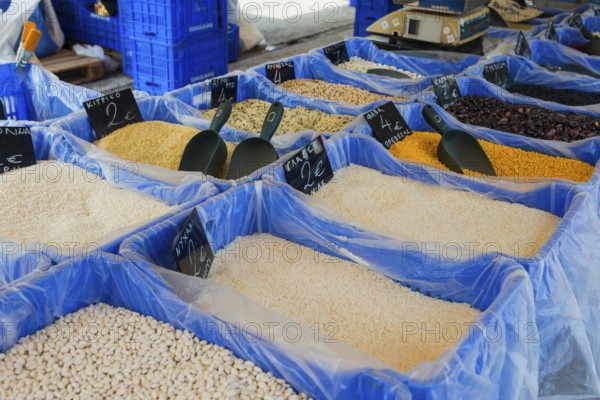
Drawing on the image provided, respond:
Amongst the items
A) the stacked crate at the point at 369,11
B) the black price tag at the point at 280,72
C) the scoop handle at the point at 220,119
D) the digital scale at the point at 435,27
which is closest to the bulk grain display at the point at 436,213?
the scoop handle at the point at 220,119

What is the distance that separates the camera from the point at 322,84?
277cm

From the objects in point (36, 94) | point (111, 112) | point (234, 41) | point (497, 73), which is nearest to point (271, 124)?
point (111, 112)

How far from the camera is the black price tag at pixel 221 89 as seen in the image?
7.88 feet

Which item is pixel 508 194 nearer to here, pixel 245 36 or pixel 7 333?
pixel 7 333

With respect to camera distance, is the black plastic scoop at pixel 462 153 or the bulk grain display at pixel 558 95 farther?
the bulk grain display at pixel 558 95

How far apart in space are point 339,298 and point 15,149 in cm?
107

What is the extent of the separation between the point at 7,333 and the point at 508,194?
1.31m

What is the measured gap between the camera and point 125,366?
3.53ft

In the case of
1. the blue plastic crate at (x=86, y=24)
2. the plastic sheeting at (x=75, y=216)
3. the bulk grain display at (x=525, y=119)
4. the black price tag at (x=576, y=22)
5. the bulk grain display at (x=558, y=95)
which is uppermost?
the black price tag at (x=576, y=22)

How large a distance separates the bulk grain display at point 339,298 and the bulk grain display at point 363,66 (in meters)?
1.74

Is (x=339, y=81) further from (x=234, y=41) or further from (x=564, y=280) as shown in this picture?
(x=234, y=41)

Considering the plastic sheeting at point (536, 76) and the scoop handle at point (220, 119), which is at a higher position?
the scoop handle at point (220, 119)

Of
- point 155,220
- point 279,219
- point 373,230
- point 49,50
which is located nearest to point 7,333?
point 155,220

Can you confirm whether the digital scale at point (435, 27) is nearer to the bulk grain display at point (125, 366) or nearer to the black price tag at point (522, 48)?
the black price tag at point (522, 48)
